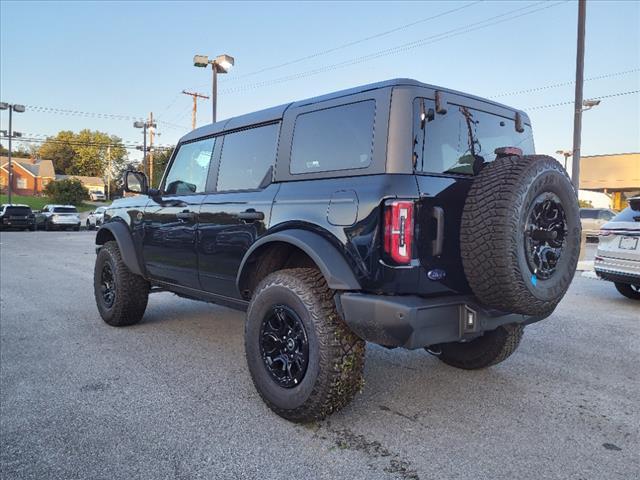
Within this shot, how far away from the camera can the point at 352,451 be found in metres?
2.73

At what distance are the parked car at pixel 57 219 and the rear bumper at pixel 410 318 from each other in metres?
32.4

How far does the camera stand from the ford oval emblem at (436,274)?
2.82 m

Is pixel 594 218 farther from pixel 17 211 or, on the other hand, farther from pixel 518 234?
pixel 17 211

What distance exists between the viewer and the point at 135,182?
16.4 ft

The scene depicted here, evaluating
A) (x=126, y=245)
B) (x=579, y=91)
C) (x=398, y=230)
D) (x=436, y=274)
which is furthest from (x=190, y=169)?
(x=579, y=91)

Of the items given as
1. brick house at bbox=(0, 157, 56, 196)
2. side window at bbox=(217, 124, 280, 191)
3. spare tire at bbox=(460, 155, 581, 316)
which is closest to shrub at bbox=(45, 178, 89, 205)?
brick house at bbox=(0, 157, 56, 196)

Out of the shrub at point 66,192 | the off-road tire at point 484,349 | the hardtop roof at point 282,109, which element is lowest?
the off-road tire at point 484,349

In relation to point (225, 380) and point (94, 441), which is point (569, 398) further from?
point (94, 441)

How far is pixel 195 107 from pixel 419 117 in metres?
37.2

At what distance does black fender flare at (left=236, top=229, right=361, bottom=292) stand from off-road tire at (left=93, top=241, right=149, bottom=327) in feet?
8.66

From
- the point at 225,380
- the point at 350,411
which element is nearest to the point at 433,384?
the point at 350,411

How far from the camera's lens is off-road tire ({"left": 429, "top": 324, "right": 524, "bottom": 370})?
3.77m

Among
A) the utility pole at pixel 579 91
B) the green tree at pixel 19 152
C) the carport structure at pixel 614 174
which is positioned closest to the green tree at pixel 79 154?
the green tree at pixel 19 152

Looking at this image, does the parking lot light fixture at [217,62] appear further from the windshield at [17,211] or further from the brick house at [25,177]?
the brick house at [25,177]
